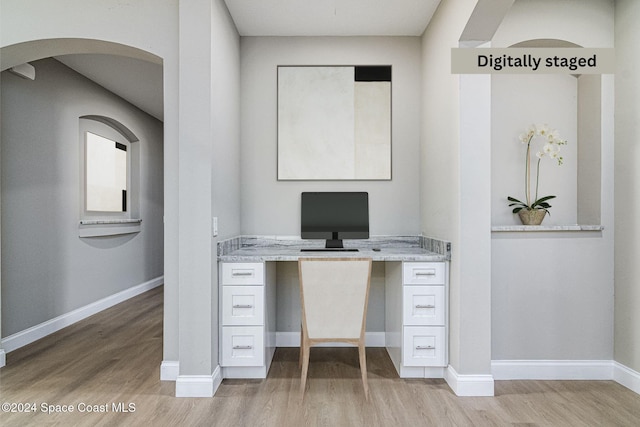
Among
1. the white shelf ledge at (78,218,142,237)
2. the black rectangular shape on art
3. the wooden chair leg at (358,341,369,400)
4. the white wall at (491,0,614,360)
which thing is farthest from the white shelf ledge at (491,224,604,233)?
the white shelf ledge at (78,218,142,237)

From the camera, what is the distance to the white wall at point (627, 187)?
2262 mm

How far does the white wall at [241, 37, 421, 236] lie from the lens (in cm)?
304

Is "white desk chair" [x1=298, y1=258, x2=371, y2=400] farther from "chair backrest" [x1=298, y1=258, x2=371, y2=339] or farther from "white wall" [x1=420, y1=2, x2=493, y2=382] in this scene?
"white wall" [x1=420, y1=2, x2=493, y2=382]

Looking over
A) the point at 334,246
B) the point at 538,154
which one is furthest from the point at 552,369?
the point at 334,246

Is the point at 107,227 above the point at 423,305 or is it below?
above

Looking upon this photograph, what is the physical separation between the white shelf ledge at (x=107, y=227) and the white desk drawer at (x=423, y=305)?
11.6ft

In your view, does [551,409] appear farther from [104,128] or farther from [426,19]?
[104,128]

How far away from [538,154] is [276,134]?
2052mm

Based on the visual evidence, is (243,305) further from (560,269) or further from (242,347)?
(560,269)

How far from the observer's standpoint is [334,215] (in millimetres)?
2924

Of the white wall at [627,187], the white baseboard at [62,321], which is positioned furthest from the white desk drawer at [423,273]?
the white baseboard at [62,321]

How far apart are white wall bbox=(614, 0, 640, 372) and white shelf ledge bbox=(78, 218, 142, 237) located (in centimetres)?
485

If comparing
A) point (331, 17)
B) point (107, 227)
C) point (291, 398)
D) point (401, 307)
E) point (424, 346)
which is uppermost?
point (331, 17)

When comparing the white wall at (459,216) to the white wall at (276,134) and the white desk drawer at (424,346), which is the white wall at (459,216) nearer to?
the white desk drawer at (424,346)
